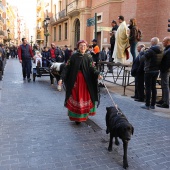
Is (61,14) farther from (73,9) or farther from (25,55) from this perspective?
(25,55)

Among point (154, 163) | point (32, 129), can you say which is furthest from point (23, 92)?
point (154, 163)

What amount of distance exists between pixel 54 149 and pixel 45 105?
3.01m

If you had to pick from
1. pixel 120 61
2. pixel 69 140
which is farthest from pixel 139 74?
pixel 69 140

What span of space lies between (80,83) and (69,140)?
1.27m

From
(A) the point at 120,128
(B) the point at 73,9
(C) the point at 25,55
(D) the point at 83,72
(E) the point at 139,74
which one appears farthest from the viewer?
(B) the point at 73,9

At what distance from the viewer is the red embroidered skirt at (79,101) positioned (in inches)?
199

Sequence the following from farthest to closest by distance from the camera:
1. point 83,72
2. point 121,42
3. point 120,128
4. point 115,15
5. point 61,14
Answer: point 61,14
point 115,15
point 121,42
point 83,72
point 120,128

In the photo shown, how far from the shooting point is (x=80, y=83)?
16.6ft

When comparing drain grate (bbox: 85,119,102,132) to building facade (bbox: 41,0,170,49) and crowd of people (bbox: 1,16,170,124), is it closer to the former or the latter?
crowd of people (bbox: 1,16,170,124)

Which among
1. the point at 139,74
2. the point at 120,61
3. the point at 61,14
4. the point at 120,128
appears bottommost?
the point at 120,128

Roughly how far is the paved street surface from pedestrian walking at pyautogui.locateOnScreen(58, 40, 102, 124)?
366mm

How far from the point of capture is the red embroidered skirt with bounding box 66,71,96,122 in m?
5.06

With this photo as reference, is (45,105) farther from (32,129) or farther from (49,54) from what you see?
(49,54)

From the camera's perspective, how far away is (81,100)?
508 cm
